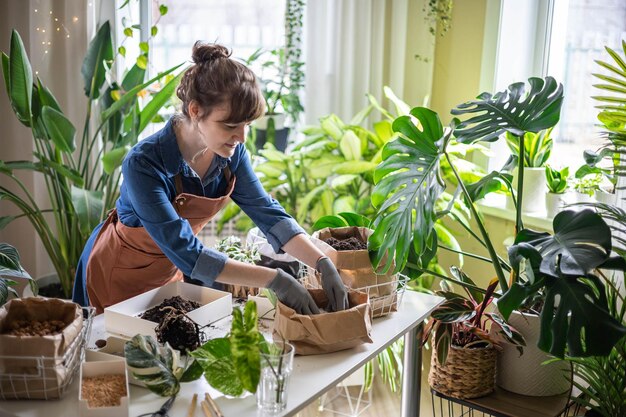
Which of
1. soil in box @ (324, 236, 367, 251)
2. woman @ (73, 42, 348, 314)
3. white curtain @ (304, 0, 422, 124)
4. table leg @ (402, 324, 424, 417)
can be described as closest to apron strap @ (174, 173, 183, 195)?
woman @ (73, 42, 348, 314)

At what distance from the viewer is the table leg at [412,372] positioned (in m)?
2.16

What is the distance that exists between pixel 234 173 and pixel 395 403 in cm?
156

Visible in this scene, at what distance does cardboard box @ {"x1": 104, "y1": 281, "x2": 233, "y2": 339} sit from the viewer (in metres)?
1.74

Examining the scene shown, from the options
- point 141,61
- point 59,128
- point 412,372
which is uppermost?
point 141,61

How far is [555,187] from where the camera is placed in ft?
10.2

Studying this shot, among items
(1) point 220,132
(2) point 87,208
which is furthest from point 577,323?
(2) point 87,208

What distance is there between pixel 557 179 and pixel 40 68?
2.33m

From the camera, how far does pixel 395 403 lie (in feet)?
10.6

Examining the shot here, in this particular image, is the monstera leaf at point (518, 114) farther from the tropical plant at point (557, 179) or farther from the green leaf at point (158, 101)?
the green leaf at point (158, 101)

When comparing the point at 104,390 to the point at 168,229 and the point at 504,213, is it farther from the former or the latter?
the point at 504,213

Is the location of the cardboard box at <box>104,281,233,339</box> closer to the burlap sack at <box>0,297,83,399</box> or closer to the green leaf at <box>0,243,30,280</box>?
the burlap sack at <box>0,297,83,399</box>

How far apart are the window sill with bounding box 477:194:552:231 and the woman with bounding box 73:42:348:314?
146cm

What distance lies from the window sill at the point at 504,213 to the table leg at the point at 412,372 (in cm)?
121

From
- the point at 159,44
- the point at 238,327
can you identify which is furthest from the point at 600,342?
the point at 159,44
